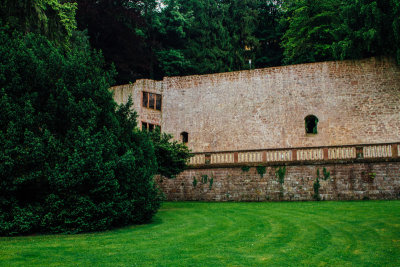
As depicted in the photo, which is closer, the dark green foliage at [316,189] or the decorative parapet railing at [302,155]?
the decorative parapet railing at [302,155]

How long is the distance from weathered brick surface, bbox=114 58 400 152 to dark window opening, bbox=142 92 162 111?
0.33 meters

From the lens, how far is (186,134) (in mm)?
23859

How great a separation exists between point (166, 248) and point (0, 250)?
9.30 ft

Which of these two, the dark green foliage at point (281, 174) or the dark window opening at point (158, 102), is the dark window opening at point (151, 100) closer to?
the dark window opening at point (158, 102)

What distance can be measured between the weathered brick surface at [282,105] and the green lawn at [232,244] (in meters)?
11.2

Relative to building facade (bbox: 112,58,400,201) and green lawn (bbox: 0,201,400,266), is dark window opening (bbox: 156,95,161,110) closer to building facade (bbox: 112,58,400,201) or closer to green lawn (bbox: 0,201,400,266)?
building facade (bbox: 112,58,400,201)

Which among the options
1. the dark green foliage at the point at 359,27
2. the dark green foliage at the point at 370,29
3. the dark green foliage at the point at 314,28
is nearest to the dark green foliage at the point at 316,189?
the dark green foliage at the point at 370,29

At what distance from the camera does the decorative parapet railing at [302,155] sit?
14984 millimetres

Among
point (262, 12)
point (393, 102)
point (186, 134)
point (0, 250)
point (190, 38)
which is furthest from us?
point (262, 12)

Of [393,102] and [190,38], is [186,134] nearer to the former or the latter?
[393,102]

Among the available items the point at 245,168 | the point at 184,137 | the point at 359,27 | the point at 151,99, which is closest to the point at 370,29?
the point at 359,27

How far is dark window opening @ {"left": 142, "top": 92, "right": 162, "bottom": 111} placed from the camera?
2427 centimetres

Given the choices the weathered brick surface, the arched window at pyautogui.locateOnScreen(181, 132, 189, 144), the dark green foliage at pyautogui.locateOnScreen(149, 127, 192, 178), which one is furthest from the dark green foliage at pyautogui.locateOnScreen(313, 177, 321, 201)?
the arched window at pyautogui.locateOnScreen(181, 132, 189, 144)

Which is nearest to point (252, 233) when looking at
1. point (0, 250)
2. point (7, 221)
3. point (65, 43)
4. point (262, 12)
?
point (0, 250)
